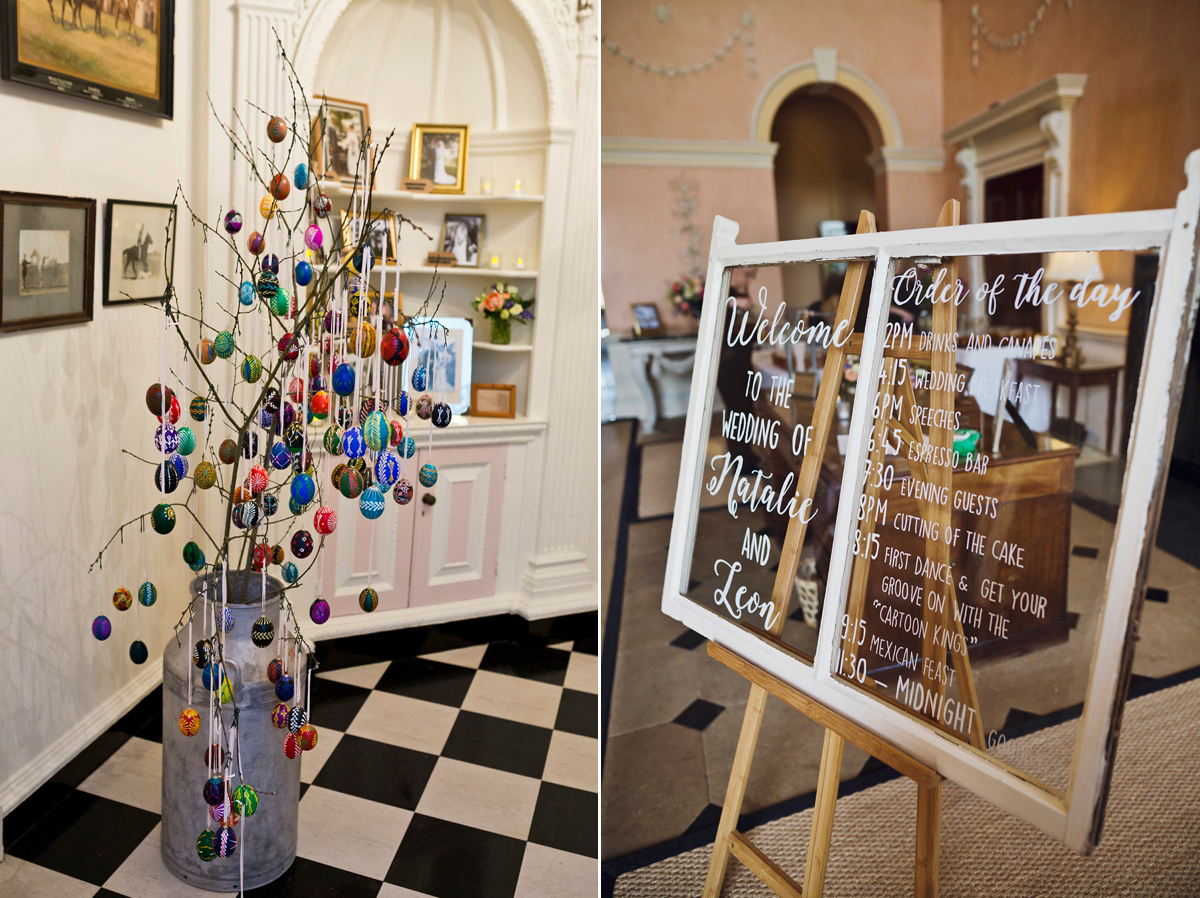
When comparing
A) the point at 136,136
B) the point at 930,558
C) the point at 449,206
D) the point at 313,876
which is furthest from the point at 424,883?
the point at 449,206

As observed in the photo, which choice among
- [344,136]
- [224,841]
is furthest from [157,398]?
[344,136]

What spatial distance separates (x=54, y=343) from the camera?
1.96 m

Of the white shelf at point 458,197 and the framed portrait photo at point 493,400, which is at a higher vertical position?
the white shelf at point 458,197

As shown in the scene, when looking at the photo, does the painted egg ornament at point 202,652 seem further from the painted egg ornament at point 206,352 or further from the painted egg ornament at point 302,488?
the painted egg ornament at point 206,352

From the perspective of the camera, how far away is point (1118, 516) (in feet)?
3.25

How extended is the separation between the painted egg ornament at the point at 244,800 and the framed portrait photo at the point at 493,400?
1767 millimetres

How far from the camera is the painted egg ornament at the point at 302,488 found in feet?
5.13

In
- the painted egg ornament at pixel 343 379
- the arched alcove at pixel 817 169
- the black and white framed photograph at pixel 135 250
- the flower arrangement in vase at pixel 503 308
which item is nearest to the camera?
the painted egg ornament at pixel 343 379

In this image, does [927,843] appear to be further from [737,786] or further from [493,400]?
[493,400]

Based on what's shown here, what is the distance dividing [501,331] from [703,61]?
155 inches

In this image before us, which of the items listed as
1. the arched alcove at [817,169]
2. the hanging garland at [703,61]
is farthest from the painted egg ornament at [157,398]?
the arched alcove at [817,169]

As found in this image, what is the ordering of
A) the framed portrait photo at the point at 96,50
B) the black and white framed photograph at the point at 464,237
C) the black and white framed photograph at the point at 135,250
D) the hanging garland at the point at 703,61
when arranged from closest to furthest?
the framed portrait photo at the point at 96,50
the black and white framed photograph at the point at 135,250
the black and white framed photograph at the point at 464,237
the hanging garland at the point at 703,61

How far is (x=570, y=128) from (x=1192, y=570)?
307 centimetres

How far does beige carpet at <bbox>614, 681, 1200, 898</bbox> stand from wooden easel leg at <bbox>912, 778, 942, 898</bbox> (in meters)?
0.49
